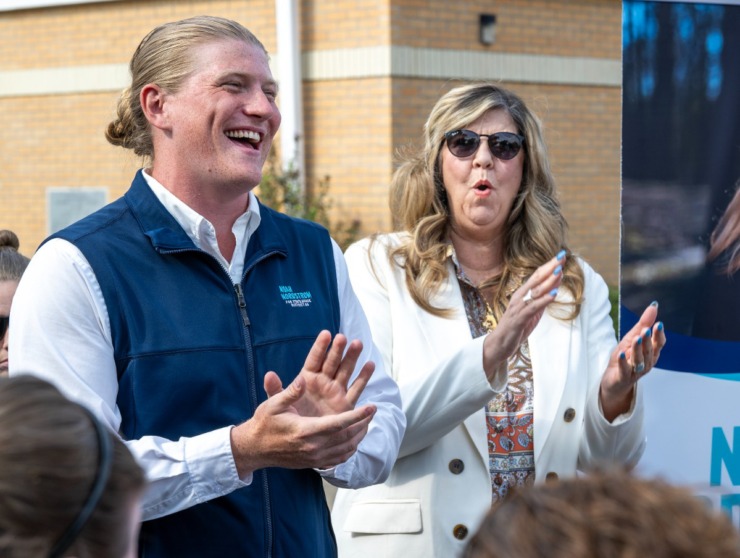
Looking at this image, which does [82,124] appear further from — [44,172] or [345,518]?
[345,518]

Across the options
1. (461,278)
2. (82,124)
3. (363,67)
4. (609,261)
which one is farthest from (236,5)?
(461,278)

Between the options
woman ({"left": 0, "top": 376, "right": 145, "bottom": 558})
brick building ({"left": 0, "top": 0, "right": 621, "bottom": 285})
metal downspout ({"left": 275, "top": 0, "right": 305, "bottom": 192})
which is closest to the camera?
woman ({"left": 0, "top": 376, "right": 145, "bottom": 558})

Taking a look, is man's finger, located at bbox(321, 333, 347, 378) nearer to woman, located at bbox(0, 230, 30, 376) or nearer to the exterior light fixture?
woman, located at bbox(0, 230, 30, 376)

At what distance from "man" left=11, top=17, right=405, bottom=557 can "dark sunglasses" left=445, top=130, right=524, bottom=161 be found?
0.79m

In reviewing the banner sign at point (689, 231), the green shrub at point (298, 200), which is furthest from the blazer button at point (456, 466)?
the green shrub at point (298, 200)

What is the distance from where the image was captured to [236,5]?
481 inches

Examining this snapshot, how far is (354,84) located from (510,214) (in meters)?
8.37

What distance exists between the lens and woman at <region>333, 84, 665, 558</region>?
2.97 metres

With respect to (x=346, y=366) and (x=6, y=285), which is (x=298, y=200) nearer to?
(x=6, y=285)

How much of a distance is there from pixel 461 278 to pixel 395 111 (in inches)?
326

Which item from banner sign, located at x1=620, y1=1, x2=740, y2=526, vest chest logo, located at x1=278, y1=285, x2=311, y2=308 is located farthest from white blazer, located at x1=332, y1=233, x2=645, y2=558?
vest chest logo, located at x1=278, y1=285, x2=311, y2=308

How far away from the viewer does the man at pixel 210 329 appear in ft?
7.40

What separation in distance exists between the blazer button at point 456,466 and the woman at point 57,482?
169cm

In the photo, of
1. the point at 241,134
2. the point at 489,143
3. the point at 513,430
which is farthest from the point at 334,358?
the point at 489,143
